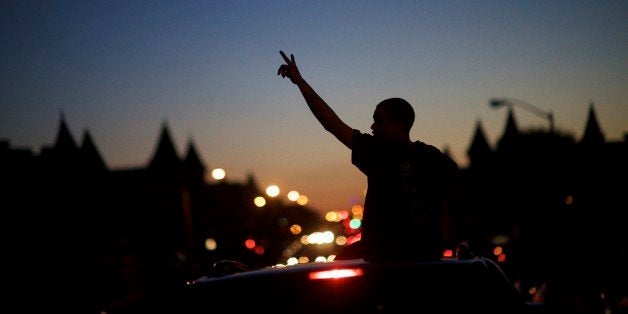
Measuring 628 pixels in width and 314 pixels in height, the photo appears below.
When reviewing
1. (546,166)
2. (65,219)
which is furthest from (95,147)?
(546,166)

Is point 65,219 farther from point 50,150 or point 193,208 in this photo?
point 193,208

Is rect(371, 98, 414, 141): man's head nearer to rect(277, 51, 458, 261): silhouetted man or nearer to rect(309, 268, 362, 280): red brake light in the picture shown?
rect(277, 51, 458, 261): silhouetted man

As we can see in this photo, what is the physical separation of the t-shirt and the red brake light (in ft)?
1.76

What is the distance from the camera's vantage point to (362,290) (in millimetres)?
3947

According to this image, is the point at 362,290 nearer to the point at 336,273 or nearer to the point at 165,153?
the point at 336,273

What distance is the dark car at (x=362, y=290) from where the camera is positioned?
393 centimetres

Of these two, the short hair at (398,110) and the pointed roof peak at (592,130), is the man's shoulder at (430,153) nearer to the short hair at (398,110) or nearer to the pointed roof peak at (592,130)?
the short hair at (398,110)

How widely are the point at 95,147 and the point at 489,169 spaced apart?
6416 cm

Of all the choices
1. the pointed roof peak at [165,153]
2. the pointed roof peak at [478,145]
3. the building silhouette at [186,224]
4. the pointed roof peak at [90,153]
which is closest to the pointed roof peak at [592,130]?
the building silhouette at [186,224]

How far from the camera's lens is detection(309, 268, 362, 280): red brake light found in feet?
13.2

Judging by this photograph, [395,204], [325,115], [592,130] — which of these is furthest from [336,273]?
[592,130]

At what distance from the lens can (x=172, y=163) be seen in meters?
139

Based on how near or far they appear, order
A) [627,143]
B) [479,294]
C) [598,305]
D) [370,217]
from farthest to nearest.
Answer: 1. [627,143]
2. [598,305]
3. [370,217]
4. [479,294]

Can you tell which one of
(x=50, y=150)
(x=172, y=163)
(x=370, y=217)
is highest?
(x=172, y=163)
